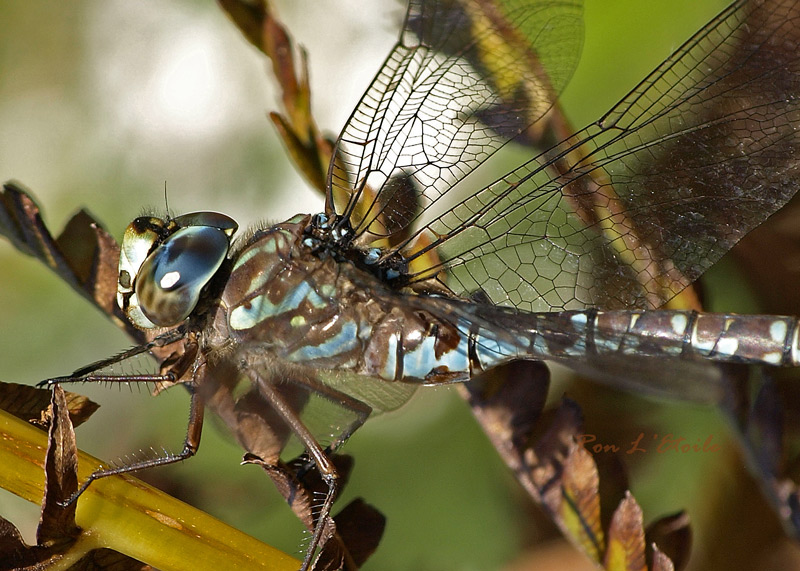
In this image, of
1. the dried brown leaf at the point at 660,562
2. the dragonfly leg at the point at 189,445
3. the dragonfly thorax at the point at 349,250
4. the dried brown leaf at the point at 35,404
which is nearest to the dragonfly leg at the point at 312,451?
the dragonfly leg at the point at 189,445

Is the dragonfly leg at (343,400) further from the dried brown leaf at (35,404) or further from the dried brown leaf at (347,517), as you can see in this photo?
the dried brown leaf at (35,404)

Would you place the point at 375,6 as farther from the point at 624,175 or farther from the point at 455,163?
the point at 624,175

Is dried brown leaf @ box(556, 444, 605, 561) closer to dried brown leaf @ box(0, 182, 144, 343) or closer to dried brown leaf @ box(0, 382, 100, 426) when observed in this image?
dried brown leaf @ box(0, 382, 100, 426)

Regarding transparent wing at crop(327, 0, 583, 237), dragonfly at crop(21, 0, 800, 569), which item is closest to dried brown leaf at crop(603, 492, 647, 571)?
dragonfly at crop(21, 0, 800, 569)

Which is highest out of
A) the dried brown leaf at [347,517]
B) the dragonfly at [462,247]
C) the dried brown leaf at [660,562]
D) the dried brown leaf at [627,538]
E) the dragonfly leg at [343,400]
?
the dragonfly at [462,247]

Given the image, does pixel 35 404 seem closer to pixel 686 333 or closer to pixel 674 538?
pixel 674 538
